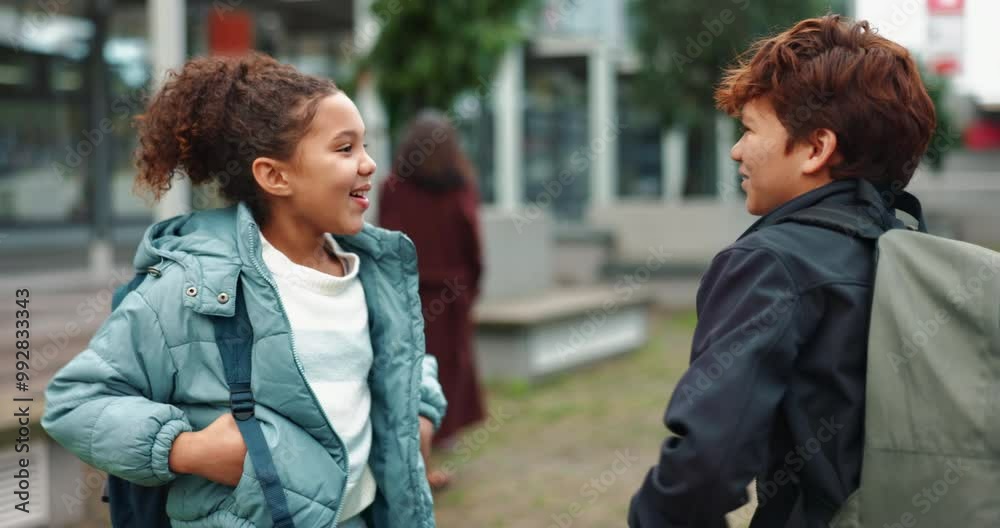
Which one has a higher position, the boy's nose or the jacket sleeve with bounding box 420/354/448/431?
the boy's nose

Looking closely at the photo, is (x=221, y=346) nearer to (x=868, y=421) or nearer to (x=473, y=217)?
(x=868, y=421)

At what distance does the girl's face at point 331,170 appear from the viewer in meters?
1.76

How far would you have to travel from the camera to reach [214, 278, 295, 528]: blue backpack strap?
158 centimetres

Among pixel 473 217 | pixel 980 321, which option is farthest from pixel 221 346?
pixel 473 217

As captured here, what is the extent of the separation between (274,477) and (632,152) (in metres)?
23.1

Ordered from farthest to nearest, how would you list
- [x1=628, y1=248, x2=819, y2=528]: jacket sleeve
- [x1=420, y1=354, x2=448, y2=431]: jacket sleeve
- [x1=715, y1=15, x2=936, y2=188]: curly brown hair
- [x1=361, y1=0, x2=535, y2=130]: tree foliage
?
[x1=361, y1=0, x2=535, y2=130]: tree foliage, [x1=420, y1=354, x2=448, y2=431]: jacket sleeve, [x1=715, y1=15, x2=936, y2=188]: curly brown hair, [x1=628, y1=248, x2=819, y2=528]: jacket sleeve

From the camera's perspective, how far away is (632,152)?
24.2m
